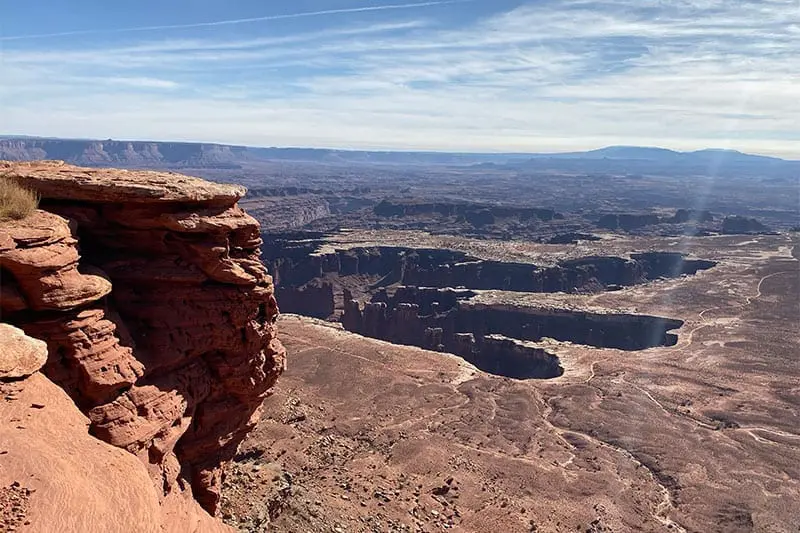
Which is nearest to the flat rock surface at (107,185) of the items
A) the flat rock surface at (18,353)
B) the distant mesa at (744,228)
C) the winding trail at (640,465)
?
the flat rock surface at (18,353)

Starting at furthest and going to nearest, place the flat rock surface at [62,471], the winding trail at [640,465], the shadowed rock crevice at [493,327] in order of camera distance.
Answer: the shadowed rock crevice at [493,327]
the winding trail at [640,465]
the flat rock surface at [62,471]

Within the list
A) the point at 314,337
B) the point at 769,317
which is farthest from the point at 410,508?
the point at 769,317

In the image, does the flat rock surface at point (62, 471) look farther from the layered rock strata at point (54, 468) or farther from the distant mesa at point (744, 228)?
the distant mesa at point (744, 228)

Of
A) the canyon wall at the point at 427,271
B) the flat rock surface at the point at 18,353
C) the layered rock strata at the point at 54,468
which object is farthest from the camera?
the canyon wall at the point at 427,271

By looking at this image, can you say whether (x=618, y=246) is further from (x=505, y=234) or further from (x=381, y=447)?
(x=381, y=447)

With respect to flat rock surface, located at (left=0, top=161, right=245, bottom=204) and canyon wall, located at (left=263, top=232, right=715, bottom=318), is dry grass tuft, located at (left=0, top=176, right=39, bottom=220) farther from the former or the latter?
canyon wall, located at (left=263, top=232, right=715, bottom=318)

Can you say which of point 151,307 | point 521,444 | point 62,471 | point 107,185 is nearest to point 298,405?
point 521,444

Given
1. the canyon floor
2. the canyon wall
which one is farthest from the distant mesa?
the canyon floor
